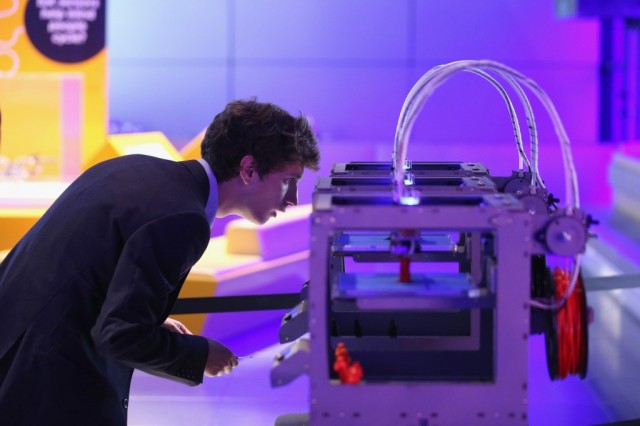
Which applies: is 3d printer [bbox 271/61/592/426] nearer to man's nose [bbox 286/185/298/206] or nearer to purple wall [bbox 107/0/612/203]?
man's nose [bbox 286/185/298/206]

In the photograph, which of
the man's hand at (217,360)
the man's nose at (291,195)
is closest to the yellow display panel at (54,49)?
the man's nose at (291,195)

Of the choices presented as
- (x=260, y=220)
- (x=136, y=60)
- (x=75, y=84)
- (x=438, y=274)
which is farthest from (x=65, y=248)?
(x=136, y=60)

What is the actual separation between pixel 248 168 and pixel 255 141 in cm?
6

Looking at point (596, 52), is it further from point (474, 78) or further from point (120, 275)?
point (120, 275)

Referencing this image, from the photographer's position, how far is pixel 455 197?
1642 mm

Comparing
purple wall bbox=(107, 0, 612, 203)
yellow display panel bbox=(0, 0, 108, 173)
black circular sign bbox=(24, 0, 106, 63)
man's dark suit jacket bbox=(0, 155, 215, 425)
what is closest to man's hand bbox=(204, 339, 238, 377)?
man's dark suit jacket bbox=(0, 155, 215, 425)

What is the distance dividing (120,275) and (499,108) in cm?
694

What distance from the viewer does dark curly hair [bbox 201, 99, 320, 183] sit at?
1894 mm

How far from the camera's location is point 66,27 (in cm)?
460

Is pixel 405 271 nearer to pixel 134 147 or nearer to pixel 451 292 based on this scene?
pixel 451 292

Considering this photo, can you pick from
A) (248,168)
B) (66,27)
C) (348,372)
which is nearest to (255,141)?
(248,168)

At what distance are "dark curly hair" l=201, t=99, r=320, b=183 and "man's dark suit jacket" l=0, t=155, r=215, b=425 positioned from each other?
0.19 feet

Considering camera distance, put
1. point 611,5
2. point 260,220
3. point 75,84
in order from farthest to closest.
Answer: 1. point 611,5
2. point 75,84
3. point 260,220

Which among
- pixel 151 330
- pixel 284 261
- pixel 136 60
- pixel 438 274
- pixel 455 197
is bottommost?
pixel 284 261
